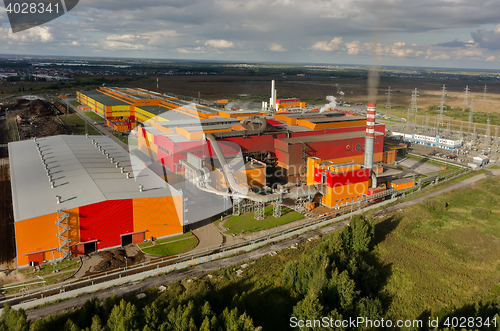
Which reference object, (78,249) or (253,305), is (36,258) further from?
(253,305)

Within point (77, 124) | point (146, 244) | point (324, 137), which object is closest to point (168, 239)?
point (146, 244)

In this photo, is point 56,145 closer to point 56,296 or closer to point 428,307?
point 56,296

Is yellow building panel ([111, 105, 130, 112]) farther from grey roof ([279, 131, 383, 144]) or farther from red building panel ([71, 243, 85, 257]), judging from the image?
red building panel ([71, 243, 85, 257])

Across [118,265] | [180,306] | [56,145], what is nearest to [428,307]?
[180,306]

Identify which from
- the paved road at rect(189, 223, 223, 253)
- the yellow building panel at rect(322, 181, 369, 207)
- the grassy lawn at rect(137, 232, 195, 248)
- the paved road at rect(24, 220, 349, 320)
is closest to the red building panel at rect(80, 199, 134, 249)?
the grassy lawn at rect(137, 232, 195, 248)

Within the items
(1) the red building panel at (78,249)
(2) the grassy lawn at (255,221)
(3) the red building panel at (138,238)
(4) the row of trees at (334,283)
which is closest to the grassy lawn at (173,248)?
(3) the red building panel at (138,238)

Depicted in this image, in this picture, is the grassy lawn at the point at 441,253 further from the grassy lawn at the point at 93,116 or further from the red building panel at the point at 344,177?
the grassy lawn at the point at 93,116
